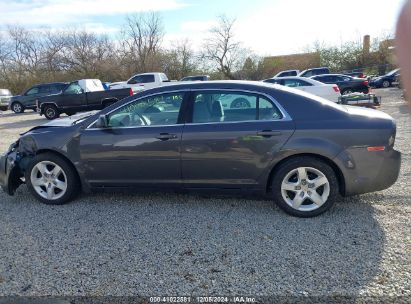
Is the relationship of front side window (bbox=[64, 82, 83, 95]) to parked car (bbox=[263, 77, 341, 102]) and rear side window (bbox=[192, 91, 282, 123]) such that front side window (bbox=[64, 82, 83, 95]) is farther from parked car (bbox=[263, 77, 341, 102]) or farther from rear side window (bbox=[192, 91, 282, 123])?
rear side window (bbox=[192, 91, 282, 123])

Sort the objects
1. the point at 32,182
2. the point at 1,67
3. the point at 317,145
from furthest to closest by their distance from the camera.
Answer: the point at 1,67, the point at 32,182, the point at 317,145

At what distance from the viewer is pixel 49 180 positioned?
4.39 m

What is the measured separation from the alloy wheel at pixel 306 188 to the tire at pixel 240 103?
927 mm

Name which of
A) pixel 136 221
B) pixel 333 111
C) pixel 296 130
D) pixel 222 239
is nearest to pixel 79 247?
pixel 136 221

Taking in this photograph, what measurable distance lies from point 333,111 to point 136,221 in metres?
2.56

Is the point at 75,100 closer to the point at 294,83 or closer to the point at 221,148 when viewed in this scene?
the point at 294,83

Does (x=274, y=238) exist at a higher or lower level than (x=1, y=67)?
lower

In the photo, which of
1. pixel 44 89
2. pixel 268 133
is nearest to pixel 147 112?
pixel 268 133

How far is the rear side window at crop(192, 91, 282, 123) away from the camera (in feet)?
12.6

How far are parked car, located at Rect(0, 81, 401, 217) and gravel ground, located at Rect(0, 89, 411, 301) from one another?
0.29 metres

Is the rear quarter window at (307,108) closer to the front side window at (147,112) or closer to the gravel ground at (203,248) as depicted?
the gravel ground at (203,248)

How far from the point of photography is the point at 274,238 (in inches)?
130

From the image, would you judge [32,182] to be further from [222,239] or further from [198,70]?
[198,70]

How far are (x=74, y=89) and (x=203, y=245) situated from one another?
49.3 ft
